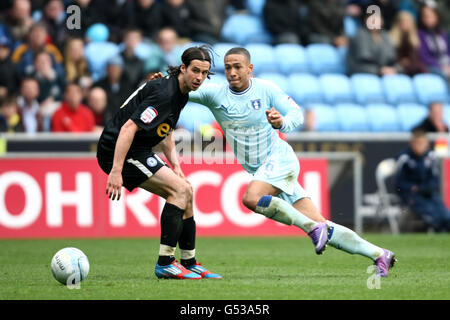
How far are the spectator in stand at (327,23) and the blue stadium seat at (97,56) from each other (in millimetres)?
4071

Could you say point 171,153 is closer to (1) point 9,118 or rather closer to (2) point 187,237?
(2) point 187,237

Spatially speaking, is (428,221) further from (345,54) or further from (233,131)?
(233,131)

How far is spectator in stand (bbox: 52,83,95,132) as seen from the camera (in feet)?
46.5

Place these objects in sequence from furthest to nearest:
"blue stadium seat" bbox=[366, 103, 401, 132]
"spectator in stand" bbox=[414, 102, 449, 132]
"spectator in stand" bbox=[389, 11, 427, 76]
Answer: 1. "spectator in stand" bbox=[389, 11, 427, 76]
2. "blue stadium seat" bbox=[366, 103, 401, 132]
3. "spectator in stand" bbox=[414, 102, 449, 132]

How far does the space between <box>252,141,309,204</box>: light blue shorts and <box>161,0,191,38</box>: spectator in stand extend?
9.34m

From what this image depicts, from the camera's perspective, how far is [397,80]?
1736cm

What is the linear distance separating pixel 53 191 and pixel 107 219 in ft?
2.89

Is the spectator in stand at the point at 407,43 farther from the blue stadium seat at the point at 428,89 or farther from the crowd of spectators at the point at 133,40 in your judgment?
the blue stadium seat at the point at 428,89

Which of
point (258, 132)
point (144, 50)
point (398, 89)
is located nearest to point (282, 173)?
point (258, 132)

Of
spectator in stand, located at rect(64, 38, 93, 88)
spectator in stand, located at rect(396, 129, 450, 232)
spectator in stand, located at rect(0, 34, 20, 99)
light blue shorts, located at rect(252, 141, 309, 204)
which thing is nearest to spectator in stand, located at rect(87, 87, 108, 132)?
spectator in stand, located at rect(64, 38, 93, 88)

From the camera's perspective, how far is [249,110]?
7.93 metres

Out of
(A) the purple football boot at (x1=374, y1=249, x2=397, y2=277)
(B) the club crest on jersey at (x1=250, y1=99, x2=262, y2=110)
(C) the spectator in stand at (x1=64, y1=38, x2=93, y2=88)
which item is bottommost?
(A) the purple football boot at (x1=374, y1=249, x2=397, y2=277)

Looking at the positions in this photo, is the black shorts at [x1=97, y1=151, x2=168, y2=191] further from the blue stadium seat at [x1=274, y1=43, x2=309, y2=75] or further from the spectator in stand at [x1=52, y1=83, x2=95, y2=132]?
the blue stadium seat at [x1=274, y1=43, x2=309, y2=75]

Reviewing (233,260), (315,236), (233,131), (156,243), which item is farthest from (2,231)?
(315,236)
